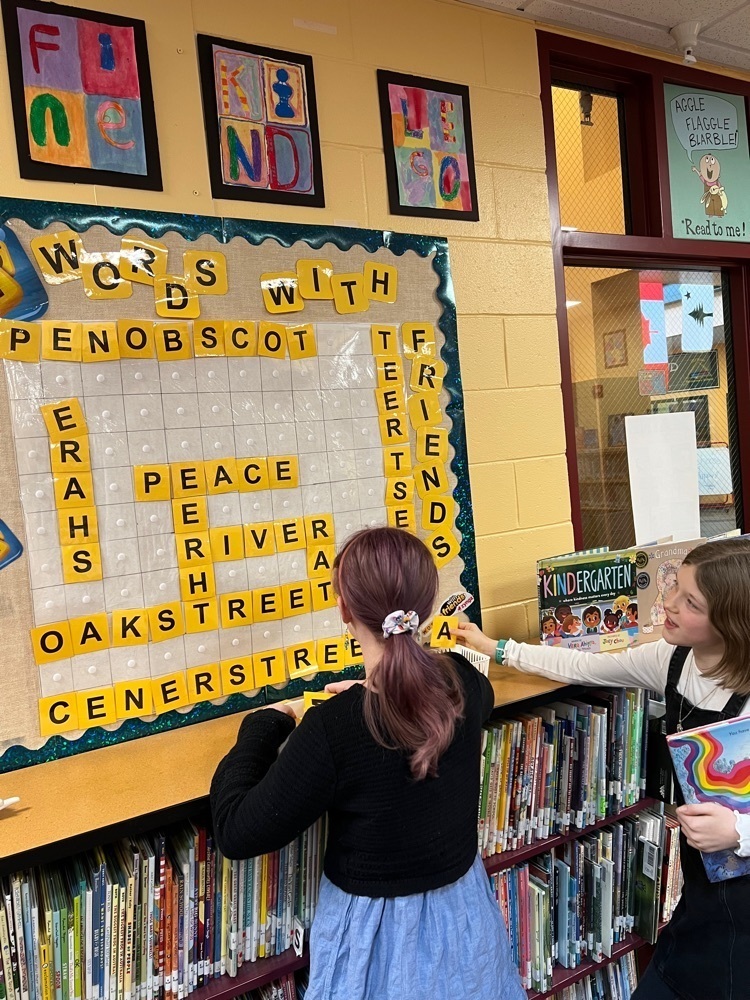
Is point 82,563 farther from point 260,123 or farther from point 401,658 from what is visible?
point 260,123

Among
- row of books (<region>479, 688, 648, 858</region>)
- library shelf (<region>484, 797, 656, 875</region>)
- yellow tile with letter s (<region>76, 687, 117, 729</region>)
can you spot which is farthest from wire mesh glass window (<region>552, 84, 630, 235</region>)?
yellow tile with letter s (<region>76, 687, 117, 729</region>)

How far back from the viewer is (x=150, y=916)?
1.13 m

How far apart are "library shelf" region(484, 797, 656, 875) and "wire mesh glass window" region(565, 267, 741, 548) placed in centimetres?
72

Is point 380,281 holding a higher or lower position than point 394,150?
lower

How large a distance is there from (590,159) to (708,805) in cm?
178

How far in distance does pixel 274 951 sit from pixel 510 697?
0.63 m

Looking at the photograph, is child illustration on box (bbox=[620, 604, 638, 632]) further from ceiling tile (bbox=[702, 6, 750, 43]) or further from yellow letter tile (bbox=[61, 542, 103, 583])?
ceiling tile (bbox=[702, 6, 750, 43])

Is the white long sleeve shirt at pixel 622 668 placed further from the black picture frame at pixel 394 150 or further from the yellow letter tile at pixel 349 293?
the black picture frame at pixel 394 150

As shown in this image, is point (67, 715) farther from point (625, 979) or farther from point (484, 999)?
point (625, 979)

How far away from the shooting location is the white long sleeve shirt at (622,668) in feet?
4.34

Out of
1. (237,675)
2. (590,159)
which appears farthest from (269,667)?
(590,159)

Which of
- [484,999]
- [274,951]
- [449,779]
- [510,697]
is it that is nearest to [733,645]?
→ [510,697]

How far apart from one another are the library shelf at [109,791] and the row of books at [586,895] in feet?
1.46

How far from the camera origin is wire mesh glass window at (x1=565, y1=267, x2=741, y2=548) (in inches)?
82.4
